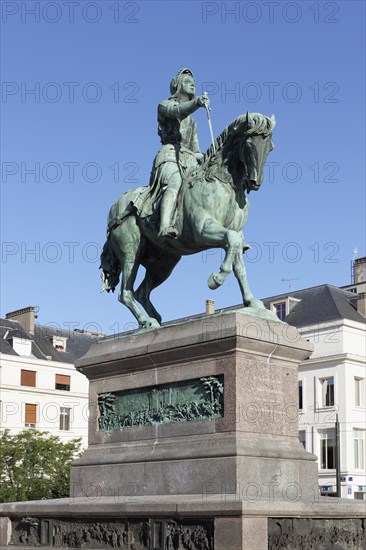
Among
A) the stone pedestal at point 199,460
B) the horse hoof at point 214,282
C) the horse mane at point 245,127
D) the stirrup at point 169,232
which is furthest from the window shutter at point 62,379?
the horse hoof at point 214,282

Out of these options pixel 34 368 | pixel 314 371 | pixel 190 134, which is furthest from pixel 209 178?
pixel 34 368

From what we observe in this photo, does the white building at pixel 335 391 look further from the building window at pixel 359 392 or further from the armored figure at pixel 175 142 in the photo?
the armored figure at pixel 175 142

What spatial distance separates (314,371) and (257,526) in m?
39.3

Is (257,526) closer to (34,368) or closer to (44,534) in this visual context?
(44,534)

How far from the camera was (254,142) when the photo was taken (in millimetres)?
12391

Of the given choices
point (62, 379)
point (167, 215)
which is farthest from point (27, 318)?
point (167, 215)

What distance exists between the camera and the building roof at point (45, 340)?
181 feet

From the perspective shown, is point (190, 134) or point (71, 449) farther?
point (71, 449)

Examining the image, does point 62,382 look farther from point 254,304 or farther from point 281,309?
point 254,304

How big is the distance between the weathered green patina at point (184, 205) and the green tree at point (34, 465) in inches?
1048

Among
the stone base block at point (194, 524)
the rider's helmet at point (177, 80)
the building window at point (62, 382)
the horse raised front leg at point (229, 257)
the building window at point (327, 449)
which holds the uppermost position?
the rider's helmet at point (177, 80)

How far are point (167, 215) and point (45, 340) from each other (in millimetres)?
46153

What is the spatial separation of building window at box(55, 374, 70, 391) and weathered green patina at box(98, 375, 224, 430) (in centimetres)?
4181

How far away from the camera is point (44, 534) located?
1261 centimetres
